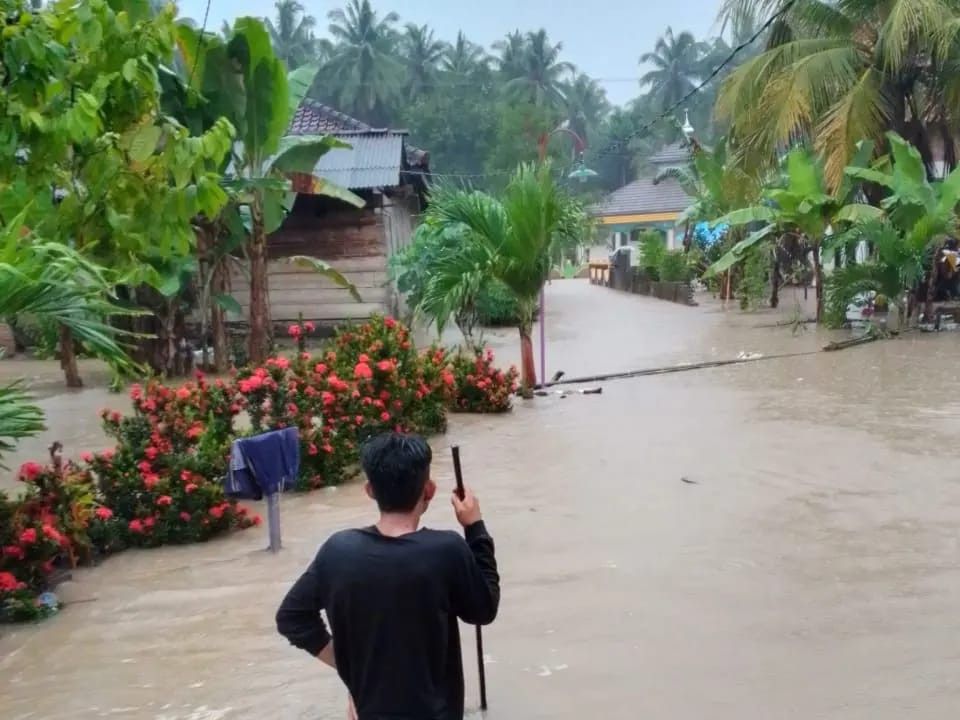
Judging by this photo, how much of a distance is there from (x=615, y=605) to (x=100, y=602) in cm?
250

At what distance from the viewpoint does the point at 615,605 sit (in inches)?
180

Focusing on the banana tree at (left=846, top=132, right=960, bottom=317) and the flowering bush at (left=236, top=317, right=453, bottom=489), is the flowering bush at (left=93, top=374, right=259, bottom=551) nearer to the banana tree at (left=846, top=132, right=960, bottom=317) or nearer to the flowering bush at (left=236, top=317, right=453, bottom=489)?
the flowering bush at (left=236, top=317, right=453, bottom=489)

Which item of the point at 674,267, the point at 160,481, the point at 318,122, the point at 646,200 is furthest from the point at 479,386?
the point at 646,200

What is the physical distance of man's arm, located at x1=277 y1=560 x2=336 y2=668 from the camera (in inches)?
91.4

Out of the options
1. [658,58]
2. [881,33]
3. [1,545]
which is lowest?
[1,545]

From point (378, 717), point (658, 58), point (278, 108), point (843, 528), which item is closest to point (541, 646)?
point (378, 717)

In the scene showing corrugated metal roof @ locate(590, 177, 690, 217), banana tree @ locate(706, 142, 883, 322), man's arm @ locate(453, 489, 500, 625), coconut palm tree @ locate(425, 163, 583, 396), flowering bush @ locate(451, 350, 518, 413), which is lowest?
flowering bush @ locate(451, 350, 518, 413)

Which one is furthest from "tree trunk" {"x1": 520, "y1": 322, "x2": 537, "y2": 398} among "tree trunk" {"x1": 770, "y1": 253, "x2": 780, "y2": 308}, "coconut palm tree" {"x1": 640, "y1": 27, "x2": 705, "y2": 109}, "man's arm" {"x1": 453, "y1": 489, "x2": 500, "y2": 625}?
"coconut palm tree" {"x1": 640, "y1": 27, "x2": 705, "y2": 109}

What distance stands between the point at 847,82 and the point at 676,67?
5608 centimetres

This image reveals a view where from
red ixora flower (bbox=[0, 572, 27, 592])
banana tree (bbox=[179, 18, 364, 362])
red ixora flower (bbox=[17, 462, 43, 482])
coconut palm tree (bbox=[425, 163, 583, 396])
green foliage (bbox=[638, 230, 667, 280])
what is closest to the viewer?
red ixora flower (bbox=[0, 572, 27, 592])

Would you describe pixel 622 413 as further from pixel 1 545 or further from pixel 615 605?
pixel 1 545

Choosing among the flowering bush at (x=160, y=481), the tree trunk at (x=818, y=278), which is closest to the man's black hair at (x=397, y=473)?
the flowering bush at (x=160, y=481)

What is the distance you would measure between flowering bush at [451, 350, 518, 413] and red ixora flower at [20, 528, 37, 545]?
5.24m

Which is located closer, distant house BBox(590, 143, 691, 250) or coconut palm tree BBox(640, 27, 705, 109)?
distant house BBox(590, 143, 691, 250)
